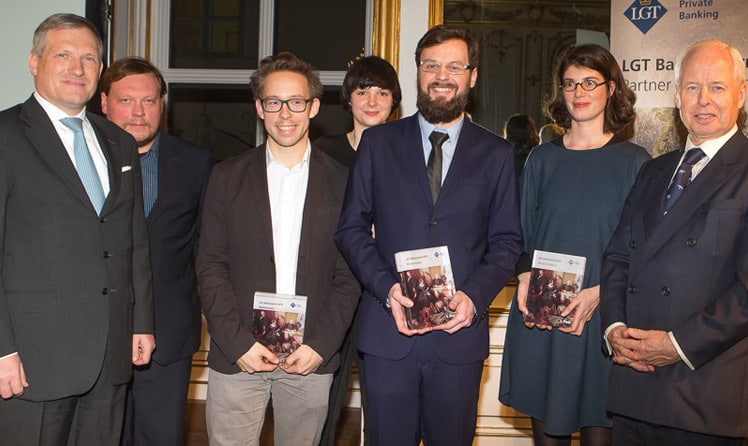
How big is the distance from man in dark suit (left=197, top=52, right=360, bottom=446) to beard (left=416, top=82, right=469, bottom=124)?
45 cm

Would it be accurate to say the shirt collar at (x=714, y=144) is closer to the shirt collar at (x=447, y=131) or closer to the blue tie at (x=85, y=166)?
the shirt collar at (x=447, y=131)

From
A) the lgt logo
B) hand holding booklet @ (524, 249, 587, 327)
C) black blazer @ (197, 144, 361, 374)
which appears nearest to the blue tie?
black blazer @ (197, 144, 361, 374)

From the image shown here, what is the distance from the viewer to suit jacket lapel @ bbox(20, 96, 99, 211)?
89.7 inches

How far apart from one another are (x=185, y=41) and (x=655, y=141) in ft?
9.94

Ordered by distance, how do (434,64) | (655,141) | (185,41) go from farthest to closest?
(185,41), (655,141), (434,64)

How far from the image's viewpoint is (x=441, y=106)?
2586mm

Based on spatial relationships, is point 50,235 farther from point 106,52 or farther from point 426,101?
point 106,52

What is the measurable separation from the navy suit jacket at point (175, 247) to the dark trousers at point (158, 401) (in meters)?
0.07

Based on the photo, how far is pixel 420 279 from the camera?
2.37 meters

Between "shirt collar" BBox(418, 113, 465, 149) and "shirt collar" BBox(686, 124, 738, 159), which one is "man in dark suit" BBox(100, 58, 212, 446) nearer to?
"shirt collar" BBox(418, 113, 465, 149)

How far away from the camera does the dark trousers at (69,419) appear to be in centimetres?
222

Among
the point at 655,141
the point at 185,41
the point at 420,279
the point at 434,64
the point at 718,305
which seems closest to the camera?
the point at 718,305

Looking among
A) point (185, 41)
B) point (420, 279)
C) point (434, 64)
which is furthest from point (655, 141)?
point (185, 41)

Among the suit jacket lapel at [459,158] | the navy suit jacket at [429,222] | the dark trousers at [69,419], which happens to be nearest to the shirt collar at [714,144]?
the navy suit jacket at [429,222]
